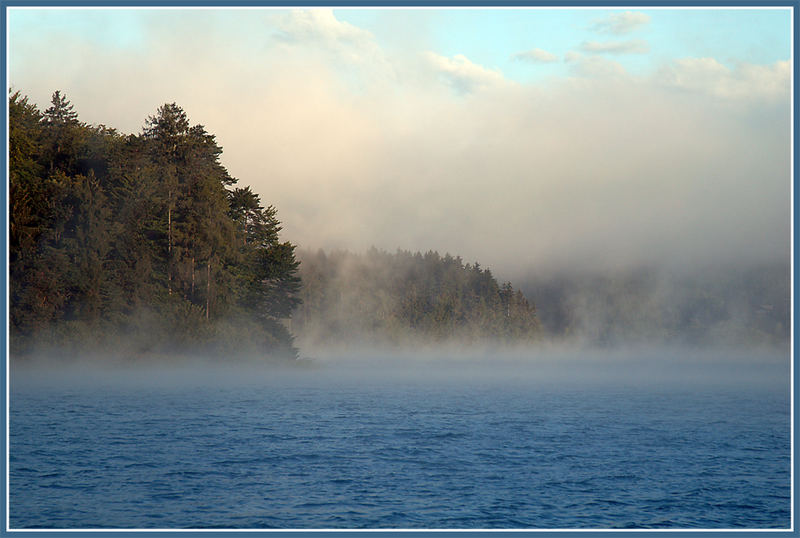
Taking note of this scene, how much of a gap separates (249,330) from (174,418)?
43.7m

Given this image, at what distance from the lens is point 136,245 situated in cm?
9206

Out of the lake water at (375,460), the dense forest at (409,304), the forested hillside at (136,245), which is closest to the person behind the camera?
the lake water at (375,460)

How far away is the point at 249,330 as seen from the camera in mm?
101312

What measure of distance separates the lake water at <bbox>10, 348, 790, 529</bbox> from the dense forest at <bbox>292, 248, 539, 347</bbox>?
9484 centimetres

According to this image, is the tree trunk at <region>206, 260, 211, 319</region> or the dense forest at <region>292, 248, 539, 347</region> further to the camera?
the dense forest at <region>292, 248, 539, 347</region>

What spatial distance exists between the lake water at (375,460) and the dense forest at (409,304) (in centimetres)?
9484


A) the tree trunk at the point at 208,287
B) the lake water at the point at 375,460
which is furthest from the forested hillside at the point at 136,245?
the lake water at the point at 375,460

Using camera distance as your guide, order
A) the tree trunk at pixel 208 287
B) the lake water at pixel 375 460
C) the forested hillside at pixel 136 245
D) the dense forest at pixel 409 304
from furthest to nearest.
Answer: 1. the dense forest at pixel 409 304
2. the tree trunk at pixel 208 287
3. the forested hillside at pixel 136 245
4. the lake water at pixel 375 460

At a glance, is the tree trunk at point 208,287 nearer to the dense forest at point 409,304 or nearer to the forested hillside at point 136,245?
the forested hillside at point 136,245

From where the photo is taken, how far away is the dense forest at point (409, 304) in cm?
17525

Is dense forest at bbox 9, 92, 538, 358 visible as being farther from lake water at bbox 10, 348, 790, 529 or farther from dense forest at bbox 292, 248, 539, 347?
dense forest at bbox 292, 248, 539, 347

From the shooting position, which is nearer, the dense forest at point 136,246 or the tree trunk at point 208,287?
the dense forest at point 136,246

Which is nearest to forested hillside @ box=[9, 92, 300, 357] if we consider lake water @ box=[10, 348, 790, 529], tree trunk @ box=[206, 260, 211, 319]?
tree trunk @ box=[206, 260, 211, 319]

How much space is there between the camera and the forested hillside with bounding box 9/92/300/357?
8350cm
